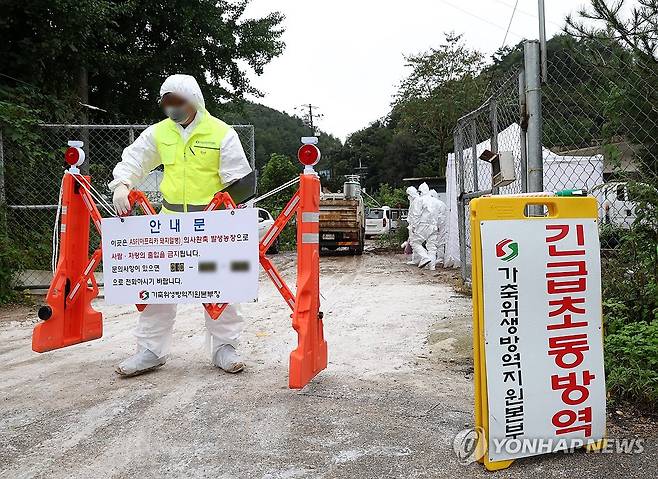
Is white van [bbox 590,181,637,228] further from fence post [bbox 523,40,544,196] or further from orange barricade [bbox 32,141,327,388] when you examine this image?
orange barricade [bbox 32,141,327,388]

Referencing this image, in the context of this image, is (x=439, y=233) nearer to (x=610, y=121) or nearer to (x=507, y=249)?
(x=610, y=121)

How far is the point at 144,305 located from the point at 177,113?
1.35m

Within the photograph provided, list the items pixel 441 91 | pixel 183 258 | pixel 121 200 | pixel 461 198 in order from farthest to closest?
pixel 441 91 < pixel 461 198 < pixel 121 200 < pixel 183 258

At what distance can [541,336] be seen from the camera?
103 inches

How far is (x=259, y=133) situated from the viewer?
2069 inches

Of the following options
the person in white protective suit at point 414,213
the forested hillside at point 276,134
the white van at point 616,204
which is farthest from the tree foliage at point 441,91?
the white van at point 616,204

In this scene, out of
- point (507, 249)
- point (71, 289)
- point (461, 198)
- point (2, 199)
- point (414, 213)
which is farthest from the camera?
point (414, 213)

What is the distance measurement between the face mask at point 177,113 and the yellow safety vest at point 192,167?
0.10m

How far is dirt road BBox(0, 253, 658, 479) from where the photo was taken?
8.80 feet

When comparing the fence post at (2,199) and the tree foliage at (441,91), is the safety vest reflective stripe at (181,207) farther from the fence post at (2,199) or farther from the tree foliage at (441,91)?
the tree foliage at (441,91)

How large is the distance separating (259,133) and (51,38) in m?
43.4

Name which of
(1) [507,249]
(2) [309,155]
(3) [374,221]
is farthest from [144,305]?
(3) [374,221]

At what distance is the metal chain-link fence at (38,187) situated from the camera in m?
8.03

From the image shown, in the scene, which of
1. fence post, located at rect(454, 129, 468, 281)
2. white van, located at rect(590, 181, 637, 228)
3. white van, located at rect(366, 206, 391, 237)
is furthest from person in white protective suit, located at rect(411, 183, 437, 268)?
white van, located at rect(366, 206, 391, 237)
